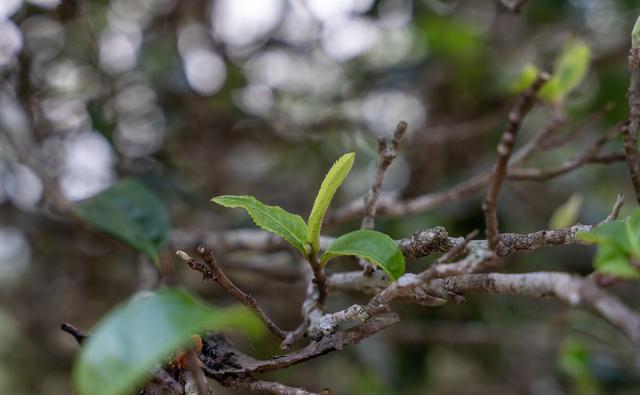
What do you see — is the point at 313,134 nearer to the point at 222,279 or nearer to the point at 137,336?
the point at 222,279

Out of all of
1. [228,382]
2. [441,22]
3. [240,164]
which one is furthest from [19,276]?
[228,382]

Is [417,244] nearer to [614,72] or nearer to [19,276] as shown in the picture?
[614,72]

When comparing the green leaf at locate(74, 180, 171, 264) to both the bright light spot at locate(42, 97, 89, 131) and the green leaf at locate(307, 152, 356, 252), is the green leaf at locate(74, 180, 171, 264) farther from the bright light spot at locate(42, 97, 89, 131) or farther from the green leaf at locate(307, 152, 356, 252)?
the bright light spot at locate(42, 97, 89, 131)

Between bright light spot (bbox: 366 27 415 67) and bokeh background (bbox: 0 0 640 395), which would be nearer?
bokeh background (bbox: 0 0 640 395)

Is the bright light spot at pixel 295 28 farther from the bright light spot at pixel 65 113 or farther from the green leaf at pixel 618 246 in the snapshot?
the green leaf at pixel 618 246

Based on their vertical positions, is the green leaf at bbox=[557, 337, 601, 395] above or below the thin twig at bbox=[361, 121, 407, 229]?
above

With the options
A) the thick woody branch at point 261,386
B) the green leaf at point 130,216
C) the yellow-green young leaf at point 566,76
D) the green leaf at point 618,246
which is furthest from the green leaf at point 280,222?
the yellow-green young leaf at point 566,76

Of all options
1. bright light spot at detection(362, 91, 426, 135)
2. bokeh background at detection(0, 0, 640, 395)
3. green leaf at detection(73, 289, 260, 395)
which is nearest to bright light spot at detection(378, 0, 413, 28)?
bokeh background at detection(0, 0, 640, 395)

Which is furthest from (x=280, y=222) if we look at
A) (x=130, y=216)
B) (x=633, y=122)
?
(x=130, y=216)
